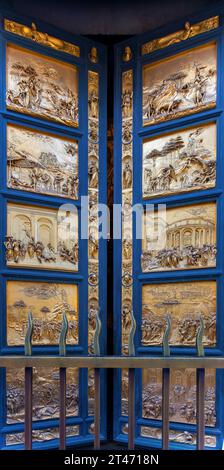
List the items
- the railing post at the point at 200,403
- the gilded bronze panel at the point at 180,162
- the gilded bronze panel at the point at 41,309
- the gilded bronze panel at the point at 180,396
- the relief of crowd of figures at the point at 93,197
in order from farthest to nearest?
the relief of crowd of figures at the point at 93,197 → the gilded bronze panel at the point at 180,162 → the gilded bronze panel at the point at 41,309 → the gilded bronze panel at the point at 180,396 → the railing post at the point at 200,403

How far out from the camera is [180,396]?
537 centimetres

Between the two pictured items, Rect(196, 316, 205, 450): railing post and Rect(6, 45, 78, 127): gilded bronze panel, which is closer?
Rect(196, 316, 205, 450): railing post

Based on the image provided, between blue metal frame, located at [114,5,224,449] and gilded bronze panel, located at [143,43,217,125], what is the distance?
0.06 m

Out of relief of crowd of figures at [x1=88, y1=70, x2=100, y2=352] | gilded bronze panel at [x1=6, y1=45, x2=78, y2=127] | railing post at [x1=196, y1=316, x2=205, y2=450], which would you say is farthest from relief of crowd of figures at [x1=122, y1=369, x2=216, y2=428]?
railing post at [x1=196, y1=316, x2=205, y2=450]

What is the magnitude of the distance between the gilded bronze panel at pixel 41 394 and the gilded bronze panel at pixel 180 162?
6.74 feet

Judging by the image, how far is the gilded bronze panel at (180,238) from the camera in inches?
208

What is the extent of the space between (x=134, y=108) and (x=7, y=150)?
1.50 m

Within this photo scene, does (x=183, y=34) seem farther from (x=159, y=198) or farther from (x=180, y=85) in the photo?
(x=159, y=198)

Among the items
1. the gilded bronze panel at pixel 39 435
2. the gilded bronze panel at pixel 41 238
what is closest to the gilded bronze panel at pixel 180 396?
the gilded bronze panel at pixel 39 435

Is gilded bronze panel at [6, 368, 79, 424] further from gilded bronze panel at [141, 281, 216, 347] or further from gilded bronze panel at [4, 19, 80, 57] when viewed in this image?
gilded bronze panel at [4, 19, 80, 57]

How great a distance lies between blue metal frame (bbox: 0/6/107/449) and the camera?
17.1ft

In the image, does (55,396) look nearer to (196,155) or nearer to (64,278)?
(64,278)

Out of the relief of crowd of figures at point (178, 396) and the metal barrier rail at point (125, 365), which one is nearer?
the metal barrier rail at point (125, 365)

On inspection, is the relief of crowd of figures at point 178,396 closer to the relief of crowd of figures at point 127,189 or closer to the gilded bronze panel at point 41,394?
the relief of crowd of figures at point 127,189
